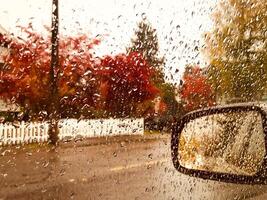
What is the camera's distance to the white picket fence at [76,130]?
23.8 feet

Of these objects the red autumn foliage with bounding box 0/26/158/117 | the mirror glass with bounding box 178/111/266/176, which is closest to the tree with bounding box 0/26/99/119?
the red autumn foliage with bounding box 0/26/158/117

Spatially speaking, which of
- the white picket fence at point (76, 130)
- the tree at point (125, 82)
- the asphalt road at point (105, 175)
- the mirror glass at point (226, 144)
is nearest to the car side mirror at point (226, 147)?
the mirror glass at point (226, 144)

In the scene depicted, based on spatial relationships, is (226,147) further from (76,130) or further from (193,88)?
(76,130)

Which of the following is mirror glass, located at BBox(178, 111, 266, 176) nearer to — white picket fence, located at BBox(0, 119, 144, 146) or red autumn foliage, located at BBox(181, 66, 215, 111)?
red autumn foliage, located at BBox(181, 66, 215, 111)

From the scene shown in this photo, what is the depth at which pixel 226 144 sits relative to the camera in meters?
1.95

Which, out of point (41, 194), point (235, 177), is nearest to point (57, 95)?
point (41, 194)

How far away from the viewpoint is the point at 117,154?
7.38 m

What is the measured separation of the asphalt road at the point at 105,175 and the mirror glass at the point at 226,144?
118 cm

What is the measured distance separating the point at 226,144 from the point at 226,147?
0.08ft

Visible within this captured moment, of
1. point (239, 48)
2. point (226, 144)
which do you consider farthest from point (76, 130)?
point (226, 144)

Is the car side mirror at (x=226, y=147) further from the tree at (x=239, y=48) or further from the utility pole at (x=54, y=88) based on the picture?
the utility pole at (x=54, y=88)

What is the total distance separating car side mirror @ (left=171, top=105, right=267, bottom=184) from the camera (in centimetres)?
151

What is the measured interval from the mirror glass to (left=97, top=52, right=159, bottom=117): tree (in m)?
3.15

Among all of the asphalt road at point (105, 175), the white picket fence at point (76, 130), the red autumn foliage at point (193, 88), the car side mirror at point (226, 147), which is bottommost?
the asphalt road at point (105, 175)
